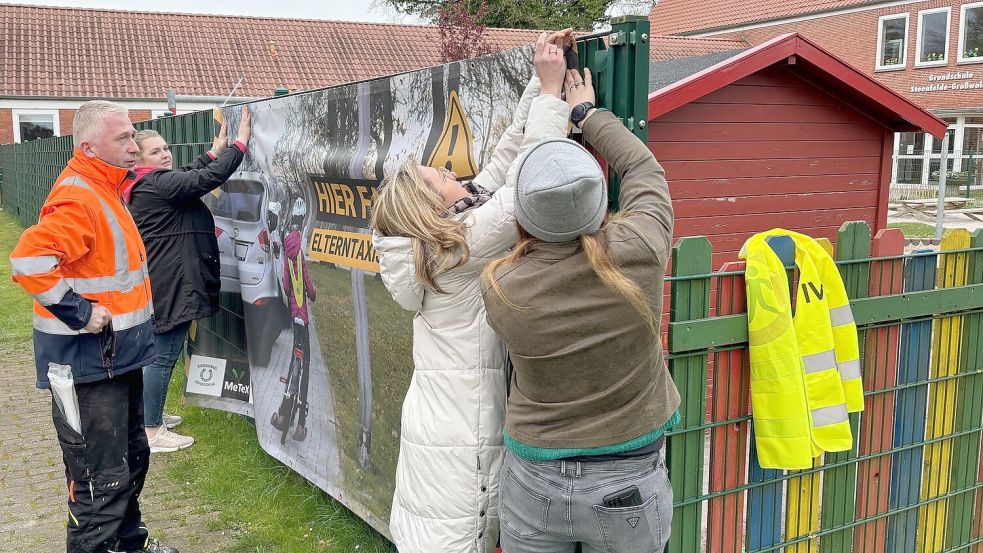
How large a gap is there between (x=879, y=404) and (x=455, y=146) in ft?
6.35

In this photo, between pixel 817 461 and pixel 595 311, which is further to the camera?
pixel 817 461

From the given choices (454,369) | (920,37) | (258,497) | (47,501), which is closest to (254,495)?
(258,497)

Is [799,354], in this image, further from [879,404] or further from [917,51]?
[917,51]

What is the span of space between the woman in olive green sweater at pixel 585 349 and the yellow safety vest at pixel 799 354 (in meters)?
0.66

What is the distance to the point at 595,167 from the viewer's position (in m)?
2.10

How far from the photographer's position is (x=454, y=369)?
8.53ft

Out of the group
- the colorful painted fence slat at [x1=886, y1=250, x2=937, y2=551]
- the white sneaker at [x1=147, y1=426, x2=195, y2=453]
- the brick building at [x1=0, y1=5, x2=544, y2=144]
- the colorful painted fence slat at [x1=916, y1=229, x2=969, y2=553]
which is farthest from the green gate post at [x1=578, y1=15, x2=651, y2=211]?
the brick building at [x1=0, y1=5, x2=544, y2=144]

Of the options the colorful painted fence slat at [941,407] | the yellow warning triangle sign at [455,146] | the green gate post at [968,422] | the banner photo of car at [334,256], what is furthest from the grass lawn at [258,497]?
the green gate post at [968,422]

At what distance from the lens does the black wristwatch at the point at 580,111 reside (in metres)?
2.54

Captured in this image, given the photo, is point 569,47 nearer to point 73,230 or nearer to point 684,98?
point 73,230

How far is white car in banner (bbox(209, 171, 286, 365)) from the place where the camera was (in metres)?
4.67

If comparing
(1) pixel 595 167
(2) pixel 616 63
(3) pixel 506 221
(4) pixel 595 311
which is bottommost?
(4) pixel 595 311

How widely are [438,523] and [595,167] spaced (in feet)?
4.05

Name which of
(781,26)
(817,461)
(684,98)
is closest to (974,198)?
(781,26)
